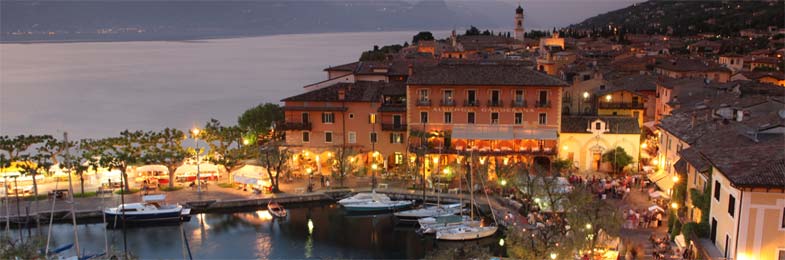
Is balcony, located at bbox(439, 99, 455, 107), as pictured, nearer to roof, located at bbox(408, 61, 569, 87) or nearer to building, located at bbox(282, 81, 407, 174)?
roof, located at bbox(408, 61, 569, 87)

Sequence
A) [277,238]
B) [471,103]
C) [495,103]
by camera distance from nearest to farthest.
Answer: [277,238]
[495,103]
[471,103]

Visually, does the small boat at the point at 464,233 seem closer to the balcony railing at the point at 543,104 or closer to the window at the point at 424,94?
the balcony railing at the point at 543,104

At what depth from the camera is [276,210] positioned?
31.6 m

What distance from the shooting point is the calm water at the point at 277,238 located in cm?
2734

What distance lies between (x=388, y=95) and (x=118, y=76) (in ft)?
322

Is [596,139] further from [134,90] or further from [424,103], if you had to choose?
[134,90]

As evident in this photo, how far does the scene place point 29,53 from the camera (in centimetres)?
18812

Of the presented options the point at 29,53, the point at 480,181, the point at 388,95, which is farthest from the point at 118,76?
the point at 480,181

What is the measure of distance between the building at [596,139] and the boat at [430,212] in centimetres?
848

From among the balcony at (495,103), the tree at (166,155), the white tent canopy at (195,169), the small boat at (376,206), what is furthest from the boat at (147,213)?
the balcony at (495,103)

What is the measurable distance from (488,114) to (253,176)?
41.1ft

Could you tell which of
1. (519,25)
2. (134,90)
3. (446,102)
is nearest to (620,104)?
(446,102)

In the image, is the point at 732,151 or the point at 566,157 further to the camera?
the point at 566,157

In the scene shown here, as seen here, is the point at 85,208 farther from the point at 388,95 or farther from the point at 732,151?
the point at 732,151
